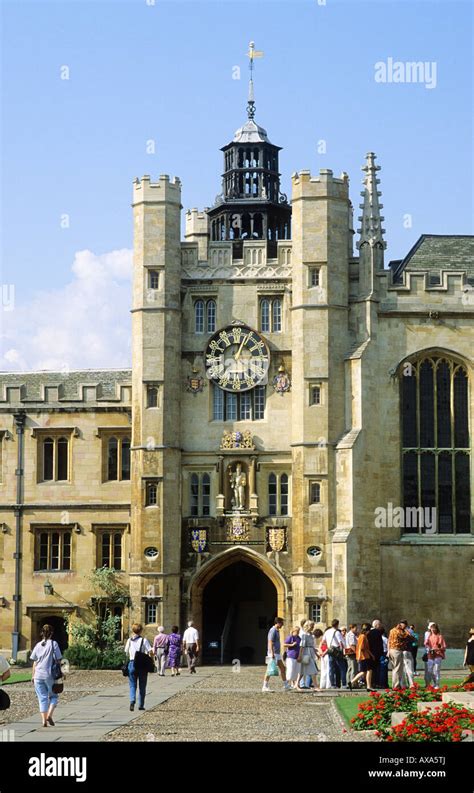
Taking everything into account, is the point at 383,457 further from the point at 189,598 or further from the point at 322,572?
the point at 189,598

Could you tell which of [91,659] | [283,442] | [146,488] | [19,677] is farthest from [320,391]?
[19,677]

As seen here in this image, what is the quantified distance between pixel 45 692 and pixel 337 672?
12.2 meters

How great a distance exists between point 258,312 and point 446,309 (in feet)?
20.9

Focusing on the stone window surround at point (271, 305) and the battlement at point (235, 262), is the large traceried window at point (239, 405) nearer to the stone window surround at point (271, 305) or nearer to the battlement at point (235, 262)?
the stone window surround at point (271, 305)

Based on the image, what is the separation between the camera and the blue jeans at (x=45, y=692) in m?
25.7

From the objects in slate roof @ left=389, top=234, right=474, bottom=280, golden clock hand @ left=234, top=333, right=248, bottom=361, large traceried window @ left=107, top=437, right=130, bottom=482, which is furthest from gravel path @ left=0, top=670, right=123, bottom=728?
slate roof @ left=389, top=234, right=474, bottom=280

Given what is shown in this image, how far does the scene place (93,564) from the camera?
51.9 metres

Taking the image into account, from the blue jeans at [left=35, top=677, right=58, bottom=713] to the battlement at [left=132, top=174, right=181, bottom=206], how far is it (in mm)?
27100

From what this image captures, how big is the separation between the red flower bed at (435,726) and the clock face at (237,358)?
27.9 m

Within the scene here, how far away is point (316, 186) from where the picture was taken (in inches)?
1966

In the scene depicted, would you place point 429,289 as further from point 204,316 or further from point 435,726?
point 435,726

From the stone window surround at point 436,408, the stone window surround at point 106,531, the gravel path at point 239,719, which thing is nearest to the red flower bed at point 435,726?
the gravel path at point 239,719
